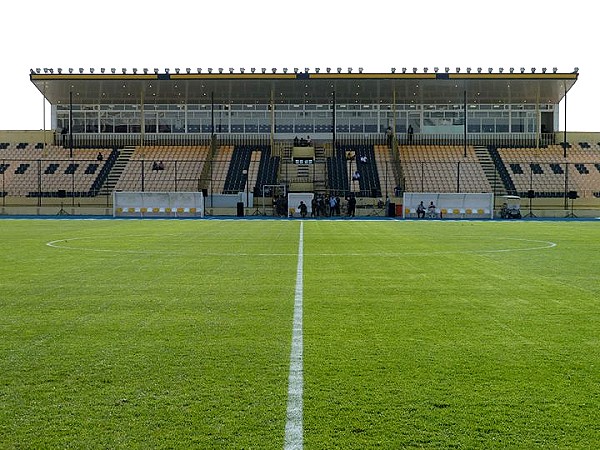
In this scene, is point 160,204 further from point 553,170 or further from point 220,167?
point 553,170

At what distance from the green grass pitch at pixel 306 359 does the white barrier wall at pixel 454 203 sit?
131ft

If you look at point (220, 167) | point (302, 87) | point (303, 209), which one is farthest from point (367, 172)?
point (220, 167)

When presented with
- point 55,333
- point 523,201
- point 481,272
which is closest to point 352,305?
point 55,333

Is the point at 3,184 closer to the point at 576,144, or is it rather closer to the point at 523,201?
the point at 523,201

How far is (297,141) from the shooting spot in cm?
6688

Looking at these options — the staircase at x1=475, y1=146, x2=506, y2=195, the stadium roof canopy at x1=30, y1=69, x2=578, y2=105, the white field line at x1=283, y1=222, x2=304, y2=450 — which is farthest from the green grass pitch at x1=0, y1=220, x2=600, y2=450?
the stadium roof canopy at x1=30, y1=69, x2=578, y2=105

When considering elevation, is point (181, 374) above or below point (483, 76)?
below

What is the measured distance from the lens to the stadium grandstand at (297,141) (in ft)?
190

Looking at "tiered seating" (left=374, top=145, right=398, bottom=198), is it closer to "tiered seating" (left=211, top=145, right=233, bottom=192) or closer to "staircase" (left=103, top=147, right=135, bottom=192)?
"tiered seating" (left=211, top=145, right=233, bottom=192)

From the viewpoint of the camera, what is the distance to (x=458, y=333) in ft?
24.2

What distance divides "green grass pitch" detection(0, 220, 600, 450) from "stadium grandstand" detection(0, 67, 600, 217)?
4245 cm

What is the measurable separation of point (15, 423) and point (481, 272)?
10.3m

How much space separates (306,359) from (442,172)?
55878 mm

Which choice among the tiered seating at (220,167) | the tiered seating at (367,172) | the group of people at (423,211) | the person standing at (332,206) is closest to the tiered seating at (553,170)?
the group of people at (423,211)
